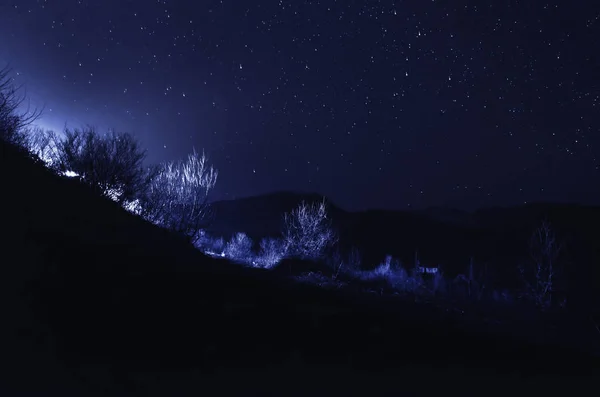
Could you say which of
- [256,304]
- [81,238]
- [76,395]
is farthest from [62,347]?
[81,238]

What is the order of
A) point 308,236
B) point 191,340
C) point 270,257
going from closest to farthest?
point 191,340, point 270,257, point 308,236

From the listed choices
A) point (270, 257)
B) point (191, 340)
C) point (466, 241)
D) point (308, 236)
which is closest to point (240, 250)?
point (270, 257)

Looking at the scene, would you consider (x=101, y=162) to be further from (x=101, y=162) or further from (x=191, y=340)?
(x=191, y=340)

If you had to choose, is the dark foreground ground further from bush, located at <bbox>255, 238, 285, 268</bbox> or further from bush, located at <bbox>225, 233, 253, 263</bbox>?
bush, located at <bbox>255, 238, 285, 268</bbox>

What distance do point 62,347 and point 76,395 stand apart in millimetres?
957

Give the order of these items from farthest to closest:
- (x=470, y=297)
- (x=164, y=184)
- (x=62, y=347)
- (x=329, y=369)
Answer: (x=470, y=297) → (x=164, y=184) → (x=329, y=369) → (x=62, y=347)

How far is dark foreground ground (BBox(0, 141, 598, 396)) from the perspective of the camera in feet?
16.3

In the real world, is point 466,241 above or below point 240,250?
above

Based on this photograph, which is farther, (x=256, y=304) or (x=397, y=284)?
(x=397, y=284)

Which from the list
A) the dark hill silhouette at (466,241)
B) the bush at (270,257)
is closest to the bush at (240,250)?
the bush at (270,257)

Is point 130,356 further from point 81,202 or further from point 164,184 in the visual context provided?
point 164,184

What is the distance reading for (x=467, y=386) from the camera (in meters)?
6.28

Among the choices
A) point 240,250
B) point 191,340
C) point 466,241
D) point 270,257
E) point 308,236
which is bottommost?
point 191,340

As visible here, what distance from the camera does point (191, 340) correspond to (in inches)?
239
